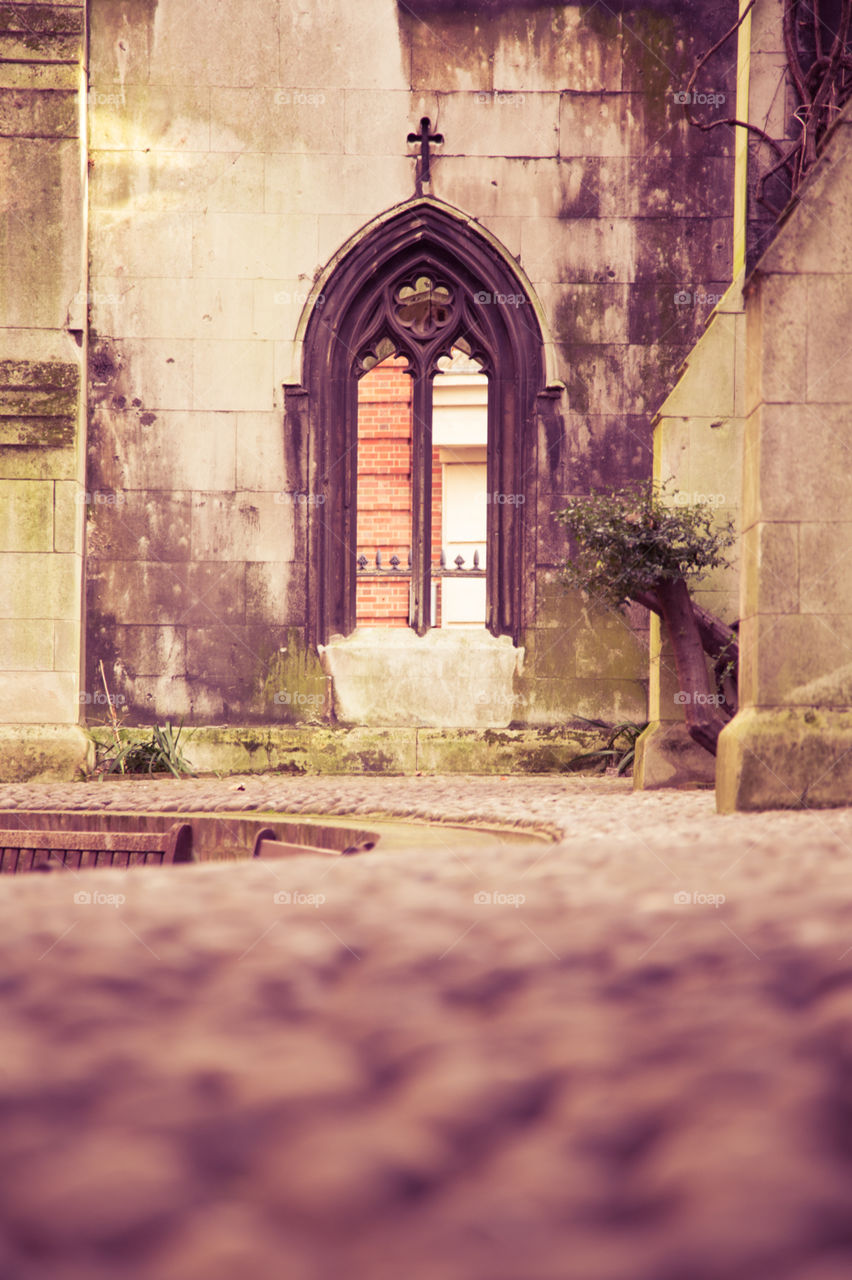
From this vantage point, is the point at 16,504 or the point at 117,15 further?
the point at 117,15

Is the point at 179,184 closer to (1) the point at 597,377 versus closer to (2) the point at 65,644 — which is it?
(1) the point at 597,377

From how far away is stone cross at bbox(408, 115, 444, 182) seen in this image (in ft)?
32.2

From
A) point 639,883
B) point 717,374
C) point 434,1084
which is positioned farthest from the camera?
point 717,374

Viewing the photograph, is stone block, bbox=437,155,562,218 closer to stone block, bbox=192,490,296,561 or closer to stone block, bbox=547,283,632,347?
stone block, bbox=547,283,632,347

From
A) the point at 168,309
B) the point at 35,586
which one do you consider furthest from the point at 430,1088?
the point at 168,309

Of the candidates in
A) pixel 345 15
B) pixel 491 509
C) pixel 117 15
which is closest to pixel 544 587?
pixel 491 509

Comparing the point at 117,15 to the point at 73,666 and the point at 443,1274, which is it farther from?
the point at 443,1274

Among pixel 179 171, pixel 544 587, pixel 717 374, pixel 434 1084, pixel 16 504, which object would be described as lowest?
pixel 434 1084

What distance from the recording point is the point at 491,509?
1011 cm

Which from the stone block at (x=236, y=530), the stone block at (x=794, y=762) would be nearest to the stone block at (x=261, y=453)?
the stone block at (x=236, y=530)

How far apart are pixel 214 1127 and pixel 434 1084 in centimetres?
21

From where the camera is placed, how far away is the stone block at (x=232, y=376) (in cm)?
975

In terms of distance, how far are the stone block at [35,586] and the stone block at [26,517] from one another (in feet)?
0.27

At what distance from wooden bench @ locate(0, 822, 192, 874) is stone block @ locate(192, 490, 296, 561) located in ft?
17.9
